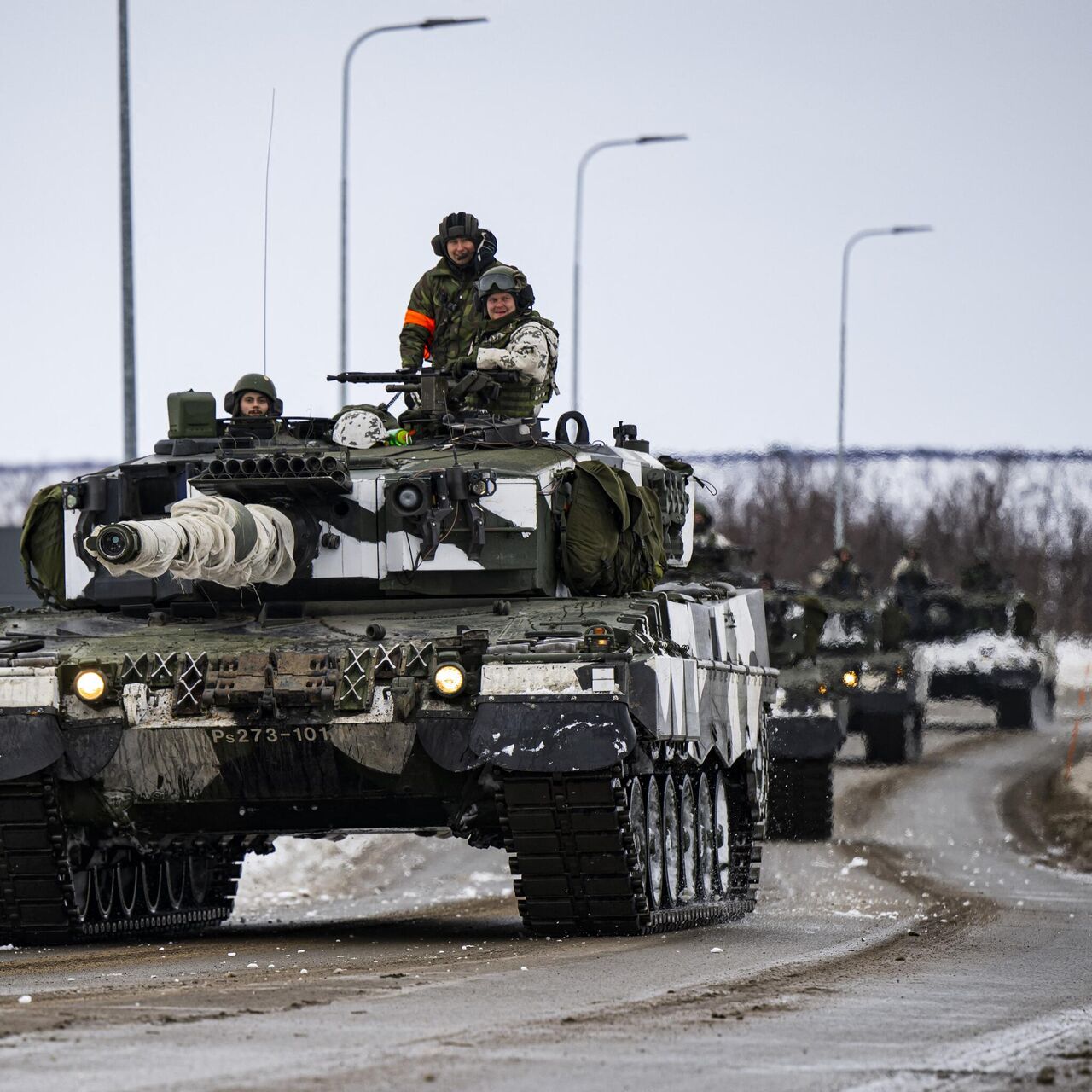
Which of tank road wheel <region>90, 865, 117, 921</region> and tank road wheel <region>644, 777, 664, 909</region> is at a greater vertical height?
tank road wheel <region>644, 777, 664, 909</region>

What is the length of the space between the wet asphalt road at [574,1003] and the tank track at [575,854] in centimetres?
24

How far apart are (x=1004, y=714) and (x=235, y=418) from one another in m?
27.4

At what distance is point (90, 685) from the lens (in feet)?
44.8

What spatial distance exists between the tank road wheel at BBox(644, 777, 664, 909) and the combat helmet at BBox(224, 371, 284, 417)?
391 cm

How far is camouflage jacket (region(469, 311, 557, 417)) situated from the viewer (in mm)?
16891

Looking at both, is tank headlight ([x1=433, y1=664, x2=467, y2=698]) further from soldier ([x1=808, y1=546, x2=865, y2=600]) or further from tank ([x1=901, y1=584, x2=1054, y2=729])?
tank ([x1=901, y1=584, x2=1054, y2=729])

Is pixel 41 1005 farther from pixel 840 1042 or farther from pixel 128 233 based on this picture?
pixel 128 233

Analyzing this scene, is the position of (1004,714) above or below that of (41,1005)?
below

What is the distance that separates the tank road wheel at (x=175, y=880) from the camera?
17.0 metres

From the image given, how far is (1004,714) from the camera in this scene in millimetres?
41844

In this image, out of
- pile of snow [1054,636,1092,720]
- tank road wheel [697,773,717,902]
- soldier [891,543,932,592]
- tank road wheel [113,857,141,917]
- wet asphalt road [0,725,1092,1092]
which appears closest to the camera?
wet asphalt road [0,725,1092,1092]

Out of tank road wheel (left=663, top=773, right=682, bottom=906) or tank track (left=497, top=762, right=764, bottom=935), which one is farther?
tank road wheel (left=663, top=773, right=682, bottom=906)

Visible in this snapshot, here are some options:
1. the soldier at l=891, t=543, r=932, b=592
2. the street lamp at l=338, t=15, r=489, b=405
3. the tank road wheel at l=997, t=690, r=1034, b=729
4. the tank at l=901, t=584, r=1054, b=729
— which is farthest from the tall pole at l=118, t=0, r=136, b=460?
the tank road wheel at l=997, t=690, r=1034, b=729

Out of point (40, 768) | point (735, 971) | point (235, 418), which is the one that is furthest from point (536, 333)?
point (735, 971)
